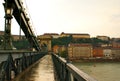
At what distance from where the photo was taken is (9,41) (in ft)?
40.3

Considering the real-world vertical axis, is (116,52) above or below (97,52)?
below

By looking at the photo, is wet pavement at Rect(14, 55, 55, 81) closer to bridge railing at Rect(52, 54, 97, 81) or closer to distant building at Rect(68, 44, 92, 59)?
bridge railing at Rect(52, 54, 97, 81)

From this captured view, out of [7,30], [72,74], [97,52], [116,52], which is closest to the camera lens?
[72,74]

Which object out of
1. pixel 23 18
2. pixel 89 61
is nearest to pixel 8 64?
pixel 23 18

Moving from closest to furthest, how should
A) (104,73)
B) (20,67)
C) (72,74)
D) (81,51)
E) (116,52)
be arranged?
(72,74)
(20,67)
(104,73)
(81,51)
(116,52)

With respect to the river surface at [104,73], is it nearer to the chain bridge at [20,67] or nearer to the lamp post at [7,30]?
the chain bridge at [20,67]

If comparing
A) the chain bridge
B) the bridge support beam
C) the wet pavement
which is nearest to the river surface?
the chain bridge

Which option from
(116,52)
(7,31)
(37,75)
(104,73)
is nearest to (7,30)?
(7,31)

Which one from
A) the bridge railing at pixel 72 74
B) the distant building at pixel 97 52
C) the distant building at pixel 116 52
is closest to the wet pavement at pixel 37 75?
the bridge railing at pixel 72 74

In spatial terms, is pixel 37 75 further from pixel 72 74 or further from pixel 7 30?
pixel 72 74

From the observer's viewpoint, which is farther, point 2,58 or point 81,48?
point 81,48

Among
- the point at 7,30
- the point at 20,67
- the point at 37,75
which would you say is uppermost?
the point at 7,30

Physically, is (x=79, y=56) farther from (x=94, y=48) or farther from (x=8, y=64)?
(x=8, y=64)

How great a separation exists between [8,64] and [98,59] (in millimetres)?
144267
